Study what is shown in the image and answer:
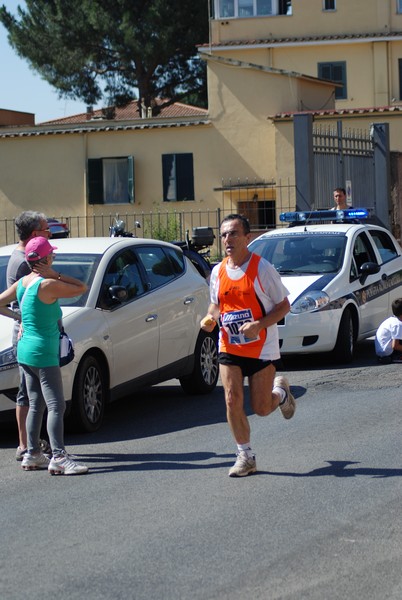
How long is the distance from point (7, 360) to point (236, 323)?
2153 mm

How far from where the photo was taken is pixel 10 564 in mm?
5848

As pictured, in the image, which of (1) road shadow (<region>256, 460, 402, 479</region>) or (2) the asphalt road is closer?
(2) the asphalt road

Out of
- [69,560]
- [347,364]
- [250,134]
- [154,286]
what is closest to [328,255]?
[347,364]

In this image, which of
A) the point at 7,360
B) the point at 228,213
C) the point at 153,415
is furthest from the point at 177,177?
the point at 7,360

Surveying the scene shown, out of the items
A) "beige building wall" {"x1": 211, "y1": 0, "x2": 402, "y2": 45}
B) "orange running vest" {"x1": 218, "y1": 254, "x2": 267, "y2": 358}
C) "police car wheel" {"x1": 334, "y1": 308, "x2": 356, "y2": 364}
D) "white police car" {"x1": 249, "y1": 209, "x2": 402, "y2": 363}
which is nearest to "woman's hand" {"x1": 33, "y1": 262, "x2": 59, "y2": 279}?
"orange running vest" {"x1": 218, "y1": 254, "x2": 267, "y2": 358}

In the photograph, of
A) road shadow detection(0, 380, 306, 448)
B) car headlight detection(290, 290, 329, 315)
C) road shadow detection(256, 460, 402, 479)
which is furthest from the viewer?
car headlight detection(290, 290, 329, 315)

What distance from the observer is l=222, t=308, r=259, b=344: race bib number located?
7.68m

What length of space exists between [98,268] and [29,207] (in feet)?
105

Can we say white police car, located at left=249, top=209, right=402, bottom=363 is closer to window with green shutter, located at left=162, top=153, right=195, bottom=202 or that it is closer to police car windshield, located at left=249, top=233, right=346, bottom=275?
police car windshield, located at left=249, top=233, right=346, bottom=275

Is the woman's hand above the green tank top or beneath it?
above

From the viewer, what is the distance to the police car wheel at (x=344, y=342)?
44.0ft

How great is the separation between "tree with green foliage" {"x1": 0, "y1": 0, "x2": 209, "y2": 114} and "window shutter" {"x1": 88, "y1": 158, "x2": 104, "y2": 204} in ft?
24.9

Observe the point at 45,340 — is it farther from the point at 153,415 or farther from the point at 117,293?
the point at 153,415

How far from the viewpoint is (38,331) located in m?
8.08
